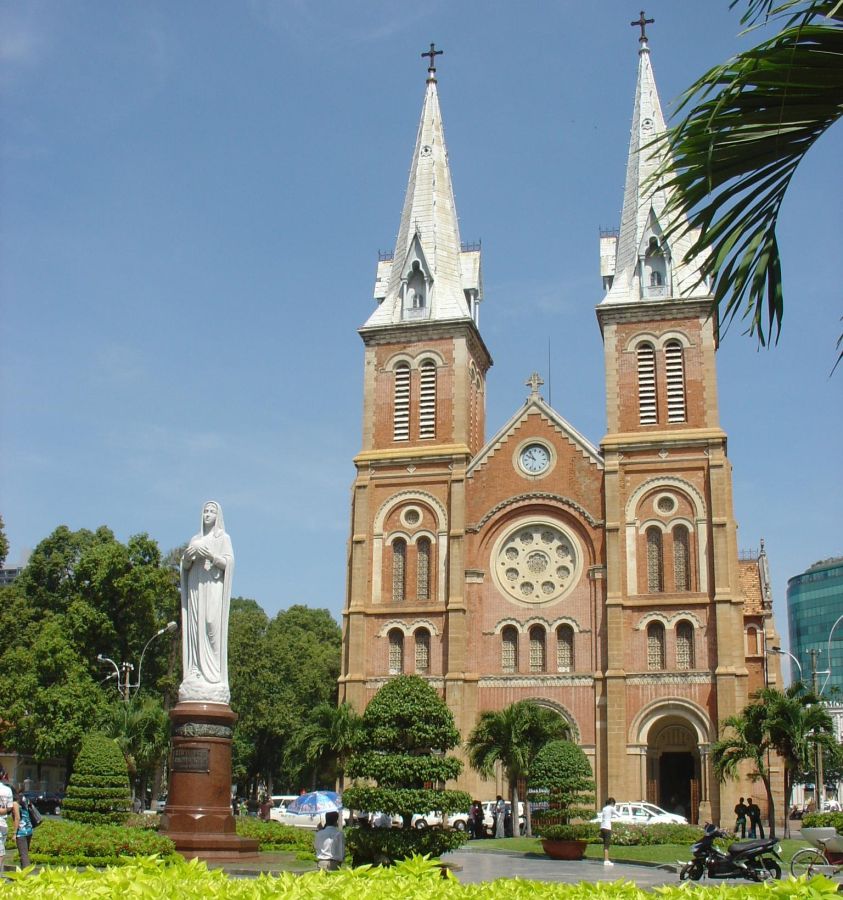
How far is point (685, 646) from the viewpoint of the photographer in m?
41.9

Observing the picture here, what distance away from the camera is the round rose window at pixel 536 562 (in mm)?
44469

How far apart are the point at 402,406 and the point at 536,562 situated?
29.3ft

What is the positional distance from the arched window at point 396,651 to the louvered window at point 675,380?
1376cm

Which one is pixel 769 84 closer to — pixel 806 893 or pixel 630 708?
pixel 806 893

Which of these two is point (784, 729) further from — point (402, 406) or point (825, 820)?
point (402, 406)

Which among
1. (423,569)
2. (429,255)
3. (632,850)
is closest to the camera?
(632,850)

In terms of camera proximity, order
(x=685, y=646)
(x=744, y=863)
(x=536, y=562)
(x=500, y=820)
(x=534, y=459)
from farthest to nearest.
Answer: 1. (x=534, y=459)
2. (x=536, y=562)
3. (x=685, y=646)
4. (x=500, y=820)
5. (x=744, y=863)

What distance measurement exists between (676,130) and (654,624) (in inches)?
1488

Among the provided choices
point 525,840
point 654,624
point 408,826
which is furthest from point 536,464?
point 408,826

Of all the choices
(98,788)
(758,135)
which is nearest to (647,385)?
(98,788)

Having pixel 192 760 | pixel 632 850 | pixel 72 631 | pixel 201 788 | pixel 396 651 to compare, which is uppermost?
pixel 72 631

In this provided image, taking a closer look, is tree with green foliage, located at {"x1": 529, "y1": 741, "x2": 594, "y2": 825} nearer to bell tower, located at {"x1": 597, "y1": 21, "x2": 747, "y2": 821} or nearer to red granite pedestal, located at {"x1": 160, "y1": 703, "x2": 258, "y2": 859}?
bell tower, located at {"x1": 597, "y1": 21, "x2": 747, "y2": 821}

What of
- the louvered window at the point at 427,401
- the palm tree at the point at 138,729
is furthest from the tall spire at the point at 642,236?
the palm tree at the point at 138,729

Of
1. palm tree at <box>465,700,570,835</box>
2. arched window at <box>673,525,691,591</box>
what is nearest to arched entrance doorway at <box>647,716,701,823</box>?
arched window at <box>673,525,691,591</box>
